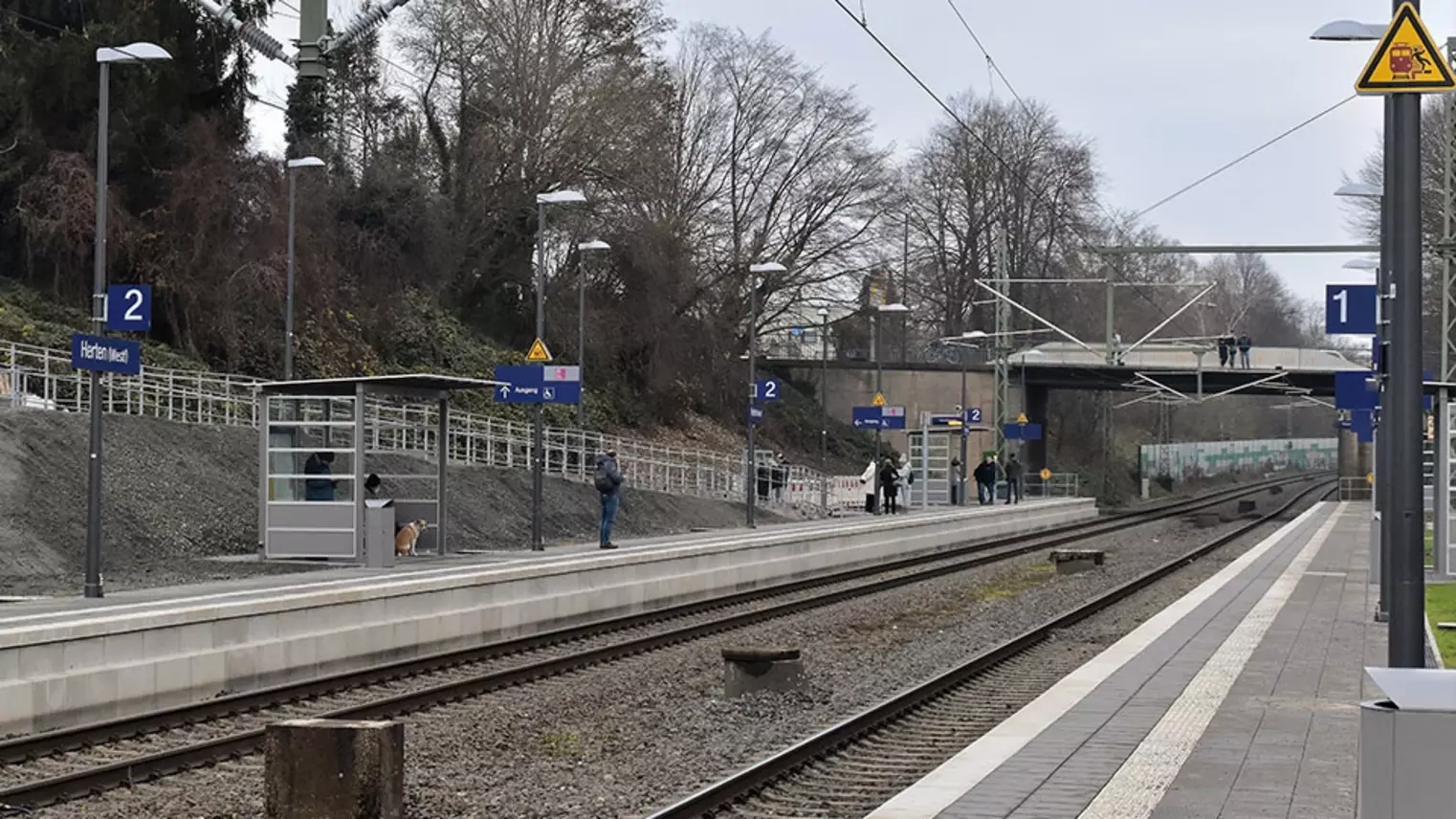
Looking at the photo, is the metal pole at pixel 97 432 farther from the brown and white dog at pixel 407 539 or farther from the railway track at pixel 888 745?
the railway track at pixel 888 745

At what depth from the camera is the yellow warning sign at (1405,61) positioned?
9930 mm

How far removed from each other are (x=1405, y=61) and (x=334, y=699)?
9.60 metres

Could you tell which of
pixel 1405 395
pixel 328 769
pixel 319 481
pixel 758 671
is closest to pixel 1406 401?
pixel 1405 395

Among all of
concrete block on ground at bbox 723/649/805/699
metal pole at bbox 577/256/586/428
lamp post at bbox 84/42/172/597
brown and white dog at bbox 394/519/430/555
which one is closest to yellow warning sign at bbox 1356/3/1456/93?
concrete block on ground at bbox 723/649/805/699

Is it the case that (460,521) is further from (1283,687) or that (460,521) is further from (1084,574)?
(1283,687)

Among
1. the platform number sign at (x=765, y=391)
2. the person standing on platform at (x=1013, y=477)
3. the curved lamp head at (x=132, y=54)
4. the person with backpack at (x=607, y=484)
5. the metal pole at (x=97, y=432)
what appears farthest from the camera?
the person standing on platform at (x=1013, y=477)

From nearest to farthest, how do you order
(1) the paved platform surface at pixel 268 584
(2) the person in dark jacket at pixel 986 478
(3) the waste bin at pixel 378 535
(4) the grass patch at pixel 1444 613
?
1. (4) the grass patch at pixel 1444 613
2. (1) the paved platform surface at pixel 268 584
3. (3) the waste bin at pixel 378 535
4. (2) the person in dark jacket at pixel 986 478

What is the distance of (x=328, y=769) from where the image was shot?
9.94 m

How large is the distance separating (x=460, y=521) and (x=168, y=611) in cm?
2362

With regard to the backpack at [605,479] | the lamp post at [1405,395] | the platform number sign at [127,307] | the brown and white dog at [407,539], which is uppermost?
the platform number sign at [127,307]

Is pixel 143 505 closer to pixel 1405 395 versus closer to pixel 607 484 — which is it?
pixel 607 484

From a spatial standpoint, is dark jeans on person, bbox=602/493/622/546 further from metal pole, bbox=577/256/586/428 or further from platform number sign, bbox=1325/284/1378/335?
platform number sign, bbox=1325/284/1378/335

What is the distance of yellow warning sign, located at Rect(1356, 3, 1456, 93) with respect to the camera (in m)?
9.93

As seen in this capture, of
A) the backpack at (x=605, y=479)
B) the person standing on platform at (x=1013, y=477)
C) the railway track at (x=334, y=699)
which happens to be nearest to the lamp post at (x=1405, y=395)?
the railway track at (x=334, y=699)
